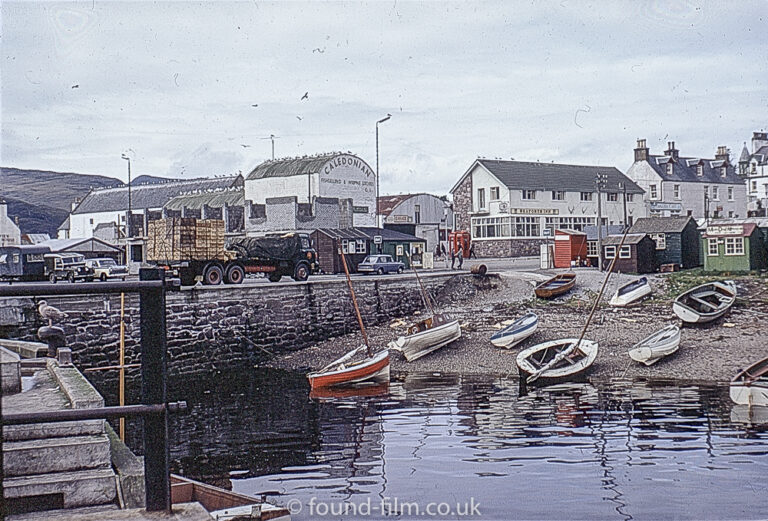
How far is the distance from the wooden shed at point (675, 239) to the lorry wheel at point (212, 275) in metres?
23.4

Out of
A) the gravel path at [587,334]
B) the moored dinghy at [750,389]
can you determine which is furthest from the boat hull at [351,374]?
the moored dinghy at [750,389]

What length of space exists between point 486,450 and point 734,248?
29.2 m

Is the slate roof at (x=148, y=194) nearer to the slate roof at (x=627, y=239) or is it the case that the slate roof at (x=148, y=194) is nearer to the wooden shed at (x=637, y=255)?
the slate roof at (x=627, y=239)

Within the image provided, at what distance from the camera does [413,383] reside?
→ 991 inches

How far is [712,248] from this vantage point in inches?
1596

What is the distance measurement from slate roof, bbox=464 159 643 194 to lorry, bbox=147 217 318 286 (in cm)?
3272

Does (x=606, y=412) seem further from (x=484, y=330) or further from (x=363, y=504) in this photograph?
(x=484, y=330)

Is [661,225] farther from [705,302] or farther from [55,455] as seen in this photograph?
[55,455]

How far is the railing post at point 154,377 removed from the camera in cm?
330

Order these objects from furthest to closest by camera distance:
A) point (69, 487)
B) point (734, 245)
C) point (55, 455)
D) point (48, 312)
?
point (734, 245), point (48, 312), point (55, 455), point (69, 487)

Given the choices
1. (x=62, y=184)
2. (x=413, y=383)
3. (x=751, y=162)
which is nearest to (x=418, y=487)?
(x=413, y=383)

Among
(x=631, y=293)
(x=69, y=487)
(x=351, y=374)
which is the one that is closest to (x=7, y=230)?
(x=351, y=374)

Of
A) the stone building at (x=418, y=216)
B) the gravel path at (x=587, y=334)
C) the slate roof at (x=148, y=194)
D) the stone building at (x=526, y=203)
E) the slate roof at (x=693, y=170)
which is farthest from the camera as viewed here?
the slate roof at (x=148, y=194)

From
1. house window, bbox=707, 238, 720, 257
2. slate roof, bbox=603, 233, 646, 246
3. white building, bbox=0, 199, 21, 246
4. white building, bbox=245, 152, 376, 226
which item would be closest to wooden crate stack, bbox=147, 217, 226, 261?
slate roof, bbox=603, 233, 646, 246
